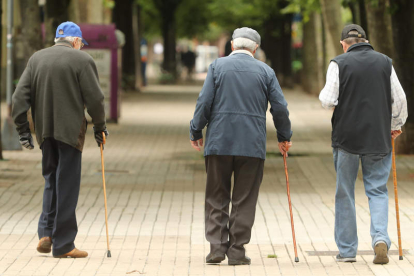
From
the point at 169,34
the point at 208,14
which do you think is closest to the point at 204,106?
the point at 169,34

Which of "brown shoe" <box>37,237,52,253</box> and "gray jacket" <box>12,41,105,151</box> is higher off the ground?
"gray jacket" <box>12,41,105,151</box>

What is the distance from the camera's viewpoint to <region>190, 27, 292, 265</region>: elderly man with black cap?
22.5ft

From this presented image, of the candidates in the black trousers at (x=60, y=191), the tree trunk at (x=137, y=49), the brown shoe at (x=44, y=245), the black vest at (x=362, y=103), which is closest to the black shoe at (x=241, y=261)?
the black vest at (x=362, y=103)

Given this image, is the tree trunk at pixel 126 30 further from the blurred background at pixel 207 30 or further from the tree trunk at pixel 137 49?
the tree trunk at pixel 137 49

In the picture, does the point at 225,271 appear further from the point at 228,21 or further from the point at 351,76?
the point at 228,21

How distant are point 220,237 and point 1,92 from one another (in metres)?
25.6

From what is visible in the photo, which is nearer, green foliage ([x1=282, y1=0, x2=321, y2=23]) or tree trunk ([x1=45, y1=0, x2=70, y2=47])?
tree trunk ([x1=45, y1=0, x2=70, y2=47])

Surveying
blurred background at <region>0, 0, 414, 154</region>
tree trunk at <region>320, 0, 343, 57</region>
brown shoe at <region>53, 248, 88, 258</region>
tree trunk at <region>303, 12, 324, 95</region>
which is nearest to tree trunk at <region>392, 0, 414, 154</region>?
blurred background at <region>0, 0, 414, 154</region>

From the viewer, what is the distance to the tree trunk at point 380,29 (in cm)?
1496

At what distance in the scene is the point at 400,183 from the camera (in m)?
11.9

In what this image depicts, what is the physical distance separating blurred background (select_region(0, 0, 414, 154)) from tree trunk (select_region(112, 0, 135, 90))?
1.5 inches

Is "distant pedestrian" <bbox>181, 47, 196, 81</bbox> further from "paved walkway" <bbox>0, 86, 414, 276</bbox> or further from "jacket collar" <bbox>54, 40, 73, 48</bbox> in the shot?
"jacket collar" <bbox>54, 40, 73, 48</bbox>

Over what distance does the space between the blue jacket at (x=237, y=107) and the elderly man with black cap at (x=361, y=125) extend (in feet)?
1.36

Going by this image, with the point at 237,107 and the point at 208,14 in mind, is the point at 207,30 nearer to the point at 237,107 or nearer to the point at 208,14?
the point at 208,14
